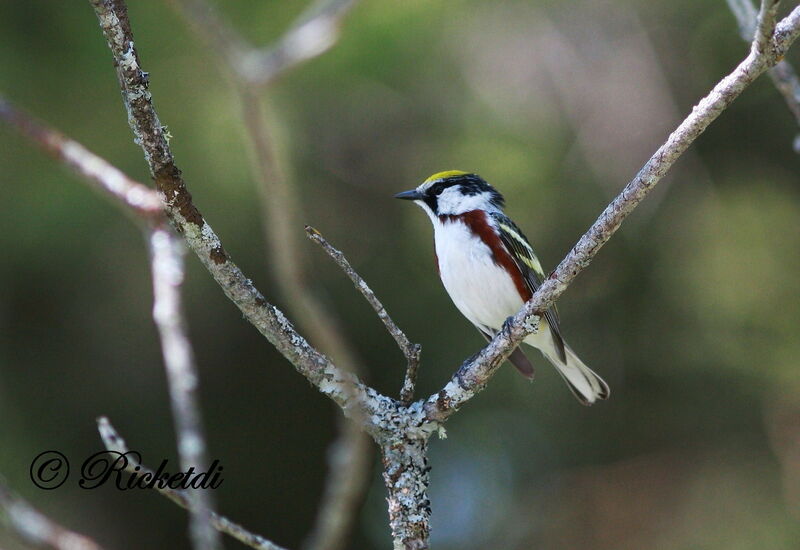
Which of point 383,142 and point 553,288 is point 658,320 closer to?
point 383,142

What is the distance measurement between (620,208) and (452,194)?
6.69 ft

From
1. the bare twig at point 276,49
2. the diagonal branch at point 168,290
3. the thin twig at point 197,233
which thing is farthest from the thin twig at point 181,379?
the bare twig at point 276,49

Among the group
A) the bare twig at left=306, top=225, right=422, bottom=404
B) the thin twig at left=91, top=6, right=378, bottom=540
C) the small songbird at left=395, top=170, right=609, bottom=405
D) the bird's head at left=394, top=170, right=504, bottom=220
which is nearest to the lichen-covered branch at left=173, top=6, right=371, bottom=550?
the thin twig at left=91, top=6, right=378, bottom=540

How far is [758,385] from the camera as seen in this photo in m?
5.69

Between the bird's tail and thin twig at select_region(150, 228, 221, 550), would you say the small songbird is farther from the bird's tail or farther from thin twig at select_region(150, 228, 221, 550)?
thin twig at select_region(150, 228, 221, 550)

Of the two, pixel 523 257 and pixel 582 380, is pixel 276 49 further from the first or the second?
pixel 582 380

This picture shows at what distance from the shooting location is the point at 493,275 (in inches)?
149

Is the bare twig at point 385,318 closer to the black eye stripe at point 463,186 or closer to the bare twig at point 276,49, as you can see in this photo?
the bare twig at point 276,49

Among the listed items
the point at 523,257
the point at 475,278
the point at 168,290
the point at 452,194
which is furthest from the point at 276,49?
the point at 452,194

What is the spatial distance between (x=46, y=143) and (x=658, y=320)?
4.57 metres

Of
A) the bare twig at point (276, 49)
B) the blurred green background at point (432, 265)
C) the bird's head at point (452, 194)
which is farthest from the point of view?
the blurred green background at point (432, 265)

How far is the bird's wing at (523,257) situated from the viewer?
380 centimetres

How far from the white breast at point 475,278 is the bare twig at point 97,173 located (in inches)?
76.8

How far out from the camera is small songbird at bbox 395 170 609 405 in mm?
3799
